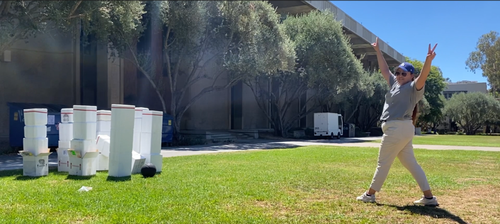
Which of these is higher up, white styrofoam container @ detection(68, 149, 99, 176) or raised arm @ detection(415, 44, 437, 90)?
raised arm @ detection(415, 44, 437, 90)

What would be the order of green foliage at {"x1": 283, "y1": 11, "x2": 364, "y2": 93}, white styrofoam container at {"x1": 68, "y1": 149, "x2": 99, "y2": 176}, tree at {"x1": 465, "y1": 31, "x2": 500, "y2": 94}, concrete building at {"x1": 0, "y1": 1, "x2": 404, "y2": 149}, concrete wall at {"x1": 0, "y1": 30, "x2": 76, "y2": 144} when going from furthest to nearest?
tree at {"x1": 465, "y1": 31, "x2": 500, "y2": 94} < green foliage at {"x1": 283, "y1": 11, "x2": 364, "y2": 93} < concrete building at {"x1": 0, "y1": 1, "x2": 404, "y2": 149} < concrete wall at {"x1": 0, "y1": 30, "x2": 76, "y2": 144} < white styrofoam container at {"x1": 68, "y1": 149, "x2": 99, "y2": 176}

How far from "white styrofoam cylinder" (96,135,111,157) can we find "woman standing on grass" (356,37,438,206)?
6013 mm

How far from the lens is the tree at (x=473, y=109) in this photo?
63.2 meters

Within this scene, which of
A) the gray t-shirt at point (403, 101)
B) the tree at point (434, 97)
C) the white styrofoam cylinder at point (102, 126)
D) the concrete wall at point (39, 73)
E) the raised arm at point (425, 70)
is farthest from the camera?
the tree at point (434, 97)

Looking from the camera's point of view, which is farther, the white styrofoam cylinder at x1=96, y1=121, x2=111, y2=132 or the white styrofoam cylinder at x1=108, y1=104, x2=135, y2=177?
the white styrofoam cylinder at x1=96, y1=121, x2=111, y2=132

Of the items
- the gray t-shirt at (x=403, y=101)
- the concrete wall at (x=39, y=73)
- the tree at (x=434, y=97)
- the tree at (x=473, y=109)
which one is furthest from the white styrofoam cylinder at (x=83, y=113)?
the tree at (x=473, y=109)

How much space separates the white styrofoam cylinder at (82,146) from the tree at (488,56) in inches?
1838

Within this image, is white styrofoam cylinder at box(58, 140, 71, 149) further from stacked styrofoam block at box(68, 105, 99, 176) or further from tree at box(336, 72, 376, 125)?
tree at box(336, 72, 376, 125)

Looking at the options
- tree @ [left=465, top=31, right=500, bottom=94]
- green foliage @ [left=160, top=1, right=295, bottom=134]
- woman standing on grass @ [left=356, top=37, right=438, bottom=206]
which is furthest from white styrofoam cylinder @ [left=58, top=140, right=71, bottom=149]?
tree @ [left=465, top=31, right=500, bottom=94]

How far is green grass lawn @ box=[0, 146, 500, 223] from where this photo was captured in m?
5.05

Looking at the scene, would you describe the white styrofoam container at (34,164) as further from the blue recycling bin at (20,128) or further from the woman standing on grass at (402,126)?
the blue recycling bin at (20,128)

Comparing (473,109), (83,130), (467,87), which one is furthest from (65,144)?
(467,87)

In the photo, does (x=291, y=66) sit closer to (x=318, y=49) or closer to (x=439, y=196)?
(x=318, y=49)

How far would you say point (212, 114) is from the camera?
4000 cm
